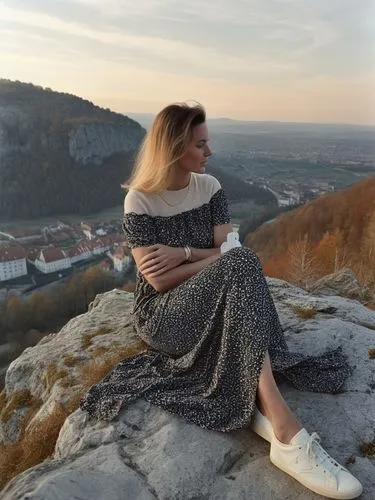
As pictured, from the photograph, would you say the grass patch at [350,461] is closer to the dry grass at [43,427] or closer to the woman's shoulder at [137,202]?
the dry grass at [43,427]

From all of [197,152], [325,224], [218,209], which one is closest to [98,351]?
[218,209]

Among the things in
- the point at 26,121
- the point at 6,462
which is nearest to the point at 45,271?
the point at 26,121

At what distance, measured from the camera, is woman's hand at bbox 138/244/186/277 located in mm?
4238

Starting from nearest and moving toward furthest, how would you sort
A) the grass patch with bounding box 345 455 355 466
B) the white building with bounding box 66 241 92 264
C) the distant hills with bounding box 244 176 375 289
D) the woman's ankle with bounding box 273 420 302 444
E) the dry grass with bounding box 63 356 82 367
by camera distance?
the woman's ankle with bounding box 273 420 302 444
the grass patch with bounding box 345 455 355 466
the dry grass with bounding box 63 356 82 367
the distant hills with bounding box 244 176 375 289
the white building with bounding box 66 241 92 264

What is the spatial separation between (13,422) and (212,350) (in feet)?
9.01

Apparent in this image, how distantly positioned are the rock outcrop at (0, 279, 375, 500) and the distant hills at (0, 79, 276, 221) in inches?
3465

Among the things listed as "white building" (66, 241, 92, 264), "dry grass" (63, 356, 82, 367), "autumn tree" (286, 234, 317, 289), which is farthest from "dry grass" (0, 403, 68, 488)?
"white building" (66, 241, 92, 264)

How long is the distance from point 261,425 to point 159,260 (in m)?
1.68

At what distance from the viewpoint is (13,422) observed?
5.18m

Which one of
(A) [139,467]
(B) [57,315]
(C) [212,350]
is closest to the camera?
(A) [139,467]

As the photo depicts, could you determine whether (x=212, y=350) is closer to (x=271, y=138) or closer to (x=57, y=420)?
(x=57, y=420)

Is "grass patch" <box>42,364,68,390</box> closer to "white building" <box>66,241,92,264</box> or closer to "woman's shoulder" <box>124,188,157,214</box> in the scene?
"woman's shoulder" <box>124,188,157,214</box>

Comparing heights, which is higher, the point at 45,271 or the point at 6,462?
the point at 6,462

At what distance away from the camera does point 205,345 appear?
156 inches
